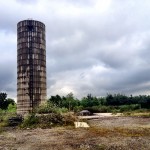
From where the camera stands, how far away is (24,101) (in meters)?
38.9

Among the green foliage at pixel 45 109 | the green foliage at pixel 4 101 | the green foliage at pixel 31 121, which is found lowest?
the green foliage at pixel 31 121

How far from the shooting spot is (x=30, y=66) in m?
39.3

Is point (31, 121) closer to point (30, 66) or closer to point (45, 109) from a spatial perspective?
point (45, 109)

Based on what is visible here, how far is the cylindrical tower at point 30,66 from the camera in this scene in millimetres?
38938

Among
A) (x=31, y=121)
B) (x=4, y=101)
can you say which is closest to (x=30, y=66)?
(x=31, y=121)

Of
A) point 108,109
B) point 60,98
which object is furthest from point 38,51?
point 60,98

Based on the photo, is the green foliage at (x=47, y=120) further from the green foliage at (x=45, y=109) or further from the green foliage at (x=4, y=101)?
the green foliage at (x=4, y=101)

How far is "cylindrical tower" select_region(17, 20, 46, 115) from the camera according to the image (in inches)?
1533

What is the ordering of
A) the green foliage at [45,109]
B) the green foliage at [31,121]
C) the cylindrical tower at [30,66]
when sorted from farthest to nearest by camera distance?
the cylindrical tower at [30,66] → the green foliage at [45,109] → the green foliage at [31,121]

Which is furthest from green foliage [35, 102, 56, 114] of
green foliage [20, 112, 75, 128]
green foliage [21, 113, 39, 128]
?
green foliage [20, 112, 75, 128]

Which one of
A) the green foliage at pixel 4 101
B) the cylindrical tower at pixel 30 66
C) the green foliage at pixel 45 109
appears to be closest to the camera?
the green foliage at pixel 45 109

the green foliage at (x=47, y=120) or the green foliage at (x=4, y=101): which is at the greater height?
the green foliage at (x=4, y=101)

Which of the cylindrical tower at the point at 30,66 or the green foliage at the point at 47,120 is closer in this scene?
the green foliage at the point at 47,120

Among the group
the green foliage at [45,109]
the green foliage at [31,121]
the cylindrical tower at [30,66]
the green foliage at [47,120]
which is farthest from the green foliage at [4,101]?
the green foliage at [47,120]
